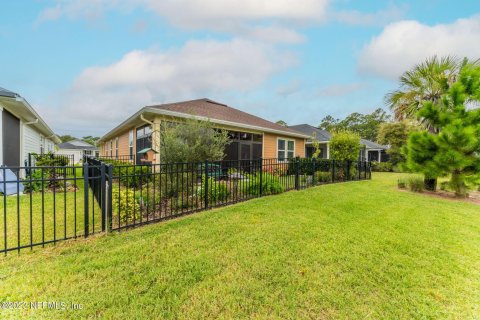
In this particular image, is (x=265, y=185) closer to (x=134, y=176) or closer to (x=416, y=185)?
(x=134, y=176)

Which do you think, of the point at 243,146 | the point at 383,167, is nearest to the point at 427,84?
the point at 243,146

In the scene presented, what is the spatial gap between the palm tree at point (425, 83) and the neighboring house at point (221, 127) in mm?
6254

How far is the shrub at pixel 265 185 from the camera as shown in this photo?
683 cm

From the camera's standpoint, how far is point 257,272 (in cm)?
278

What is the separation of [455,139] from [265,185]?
6867 millimetres

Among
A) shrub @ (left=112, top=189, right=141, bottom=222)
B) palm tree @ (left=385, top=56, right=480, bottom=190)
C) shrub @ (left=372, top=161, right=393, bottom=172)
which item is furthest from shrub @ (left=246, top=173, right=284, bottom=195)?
shrub @ (left=372, top=161, right=393, bottom=172)

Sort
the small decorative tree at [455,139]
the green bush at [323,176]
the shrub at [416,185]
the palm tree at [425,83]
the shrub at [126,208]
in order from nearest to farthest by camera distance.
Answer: the shrub at [126,208]
the small decorative tree at [455,139]
the shrub at [416,185]
the palm tree at [425,83]
the green bush at [323,176]

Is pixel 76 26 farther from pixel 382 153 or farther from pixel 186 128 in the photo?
pixel 382 153

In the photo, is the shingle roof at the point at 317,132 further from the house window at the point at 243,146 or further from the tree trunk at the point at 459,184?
the tree trunk at the point at 459,184

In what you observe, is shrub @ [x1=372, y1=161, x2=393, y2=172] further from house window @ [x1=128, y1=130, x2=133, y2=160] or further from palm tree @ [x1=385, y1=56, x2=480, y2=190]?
house window @ [x1=128, y1=130, x2=133, y2=160]

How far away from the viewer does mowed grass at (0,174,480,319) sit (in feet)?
7.22

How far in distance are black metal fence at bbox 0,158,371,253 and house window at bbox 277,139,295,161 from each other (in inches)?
229

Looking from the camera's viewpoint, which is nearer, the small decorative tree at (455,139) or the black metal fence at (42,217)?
the black metal fence at (42,217)

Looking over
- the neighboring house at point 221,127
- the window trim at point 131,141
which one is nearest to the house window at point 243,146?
the neighboring house at point 221,127
